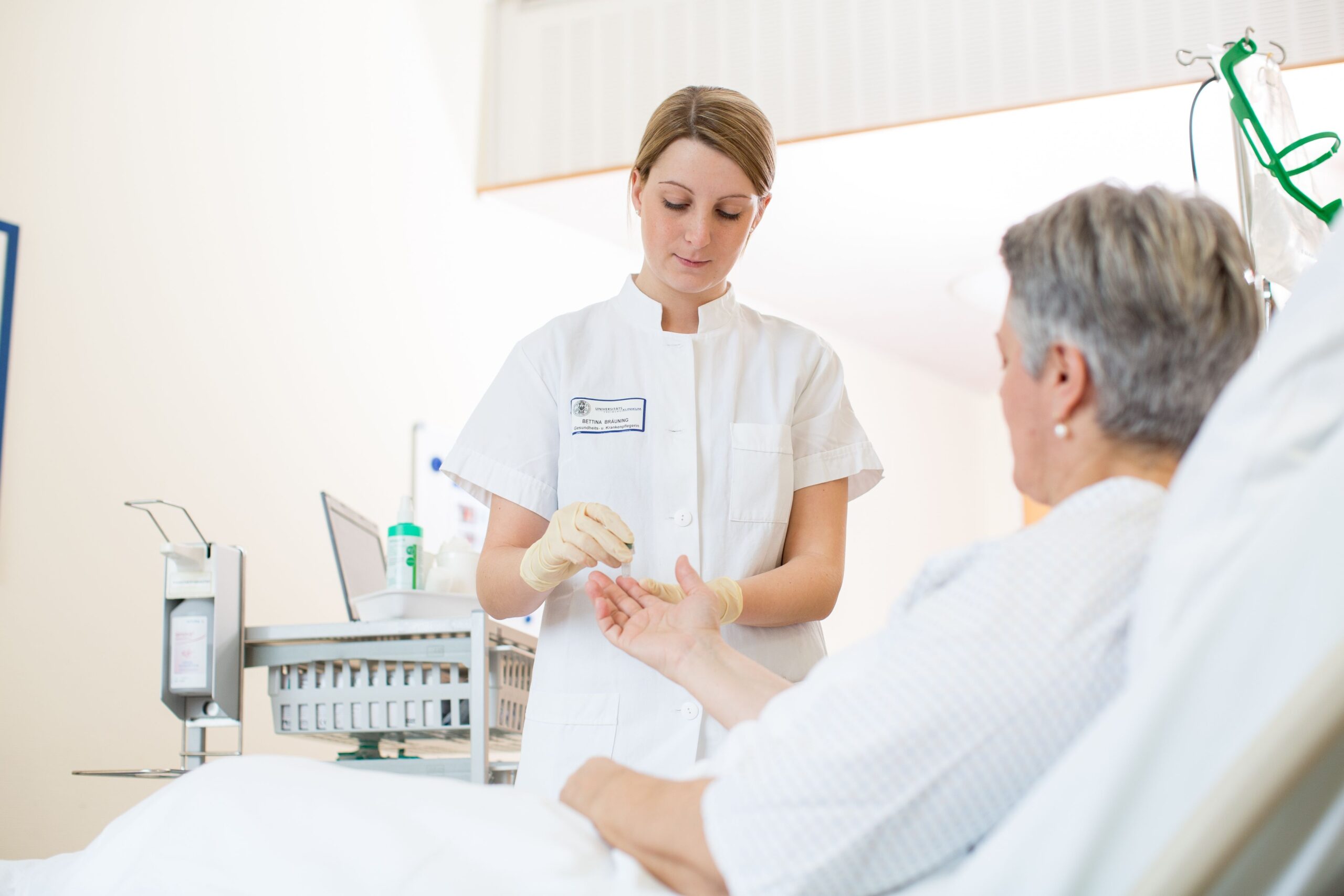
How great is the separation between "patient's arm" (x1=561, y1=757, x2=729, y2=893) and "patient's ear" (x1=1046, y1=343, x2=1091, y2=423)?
14.3 inches

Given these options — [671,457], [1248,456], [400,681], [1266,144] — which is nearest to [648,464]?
[671,457]

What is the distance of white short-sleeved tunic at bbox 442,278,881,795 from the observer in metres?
1.42

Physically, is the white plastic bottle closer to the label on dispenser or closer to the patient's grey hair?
the label on dispenser

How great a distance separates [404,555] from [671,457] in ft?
2.48

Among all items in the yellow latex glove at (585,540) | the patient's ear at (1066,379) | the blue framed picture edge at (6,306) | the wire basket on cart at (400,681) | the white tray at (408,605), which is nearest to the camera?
the patient's ear at (1066,379)

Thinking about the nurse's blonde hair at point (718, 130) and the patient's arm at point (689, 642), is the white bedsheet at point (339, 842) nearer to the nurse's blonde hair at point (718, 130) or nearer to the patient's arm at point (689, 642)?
the patient's arm at point (689, 642)

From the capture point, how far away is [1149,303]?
2.64ft

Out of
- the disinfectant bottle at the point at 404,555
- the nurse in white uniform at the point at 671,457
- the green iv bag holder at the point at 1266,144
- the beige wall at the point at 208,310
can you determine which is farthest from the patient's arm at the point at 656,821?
the beige wall at the point at 208,310

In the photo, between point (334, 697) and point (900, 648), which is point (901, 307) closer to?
point (334, 697)

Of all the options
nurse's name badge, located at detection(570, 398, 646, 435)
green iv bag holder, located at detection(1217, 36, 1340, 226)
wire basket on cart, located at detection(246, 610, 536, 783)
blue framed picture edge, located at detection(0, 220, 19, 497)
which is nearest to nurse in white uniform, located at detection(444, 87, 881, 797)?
nurse's name badge, located at detection(570, 398, 646, 435)

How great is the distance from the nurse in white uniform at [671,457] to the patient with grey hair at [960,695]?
50 cm

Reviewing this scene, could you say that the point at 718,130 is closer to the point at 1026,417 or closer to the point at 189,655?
the point at 1026,417

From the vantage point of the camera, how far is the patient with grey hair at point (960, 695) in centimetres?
73

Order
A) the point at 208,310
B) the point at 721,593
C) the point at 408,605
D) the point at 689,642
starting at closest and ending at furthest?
the point at 689,642, the point at 721,593, the point at 408,605, the point at 208,310
